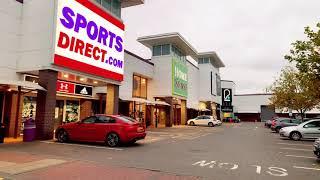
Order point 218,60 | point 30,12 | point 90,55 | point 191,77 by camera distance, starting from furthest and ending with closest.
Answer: point 218,60, point 191,77, point 90,55, point 30,12

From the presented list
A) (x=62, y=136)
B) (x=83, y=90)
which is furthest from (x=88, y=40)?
(x=62, y=136)

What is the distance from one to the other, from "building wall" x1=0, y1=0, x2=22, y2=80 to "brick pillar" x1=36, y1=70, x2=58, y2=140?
6.52 feet

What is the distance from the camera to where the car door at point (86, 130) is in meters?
14.8

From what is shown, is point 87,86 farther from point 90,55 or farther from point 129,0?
point 129,0

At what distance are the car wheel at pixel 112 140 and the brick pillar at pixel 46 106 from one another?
4.09 m

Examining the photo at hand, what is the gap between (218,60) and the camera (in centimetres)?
6269

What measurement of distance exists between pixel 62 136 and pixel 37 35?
619 cm

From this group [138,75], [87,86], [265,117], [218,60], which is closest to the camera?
[87,86]

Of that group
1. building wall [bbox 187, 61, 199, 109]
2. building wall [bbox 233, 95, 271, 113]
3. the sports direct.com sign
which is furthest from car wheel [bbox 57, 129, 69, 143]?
building wall [bbox 233, 95, 271, 113]

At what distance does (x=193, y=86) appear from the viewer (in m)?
52.3

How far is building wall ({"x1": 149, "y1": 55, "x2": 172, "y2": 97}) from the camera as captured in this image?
121 feet

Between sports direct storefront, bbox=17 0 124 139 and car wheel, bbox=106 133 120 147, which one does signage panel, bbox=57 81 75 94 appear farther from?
car wheel, bbox=106 133 120 147

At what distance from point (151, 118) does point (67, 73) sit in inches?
752

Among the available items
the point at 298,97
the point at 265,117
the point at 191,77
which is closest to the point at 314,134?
the point at 298,97
